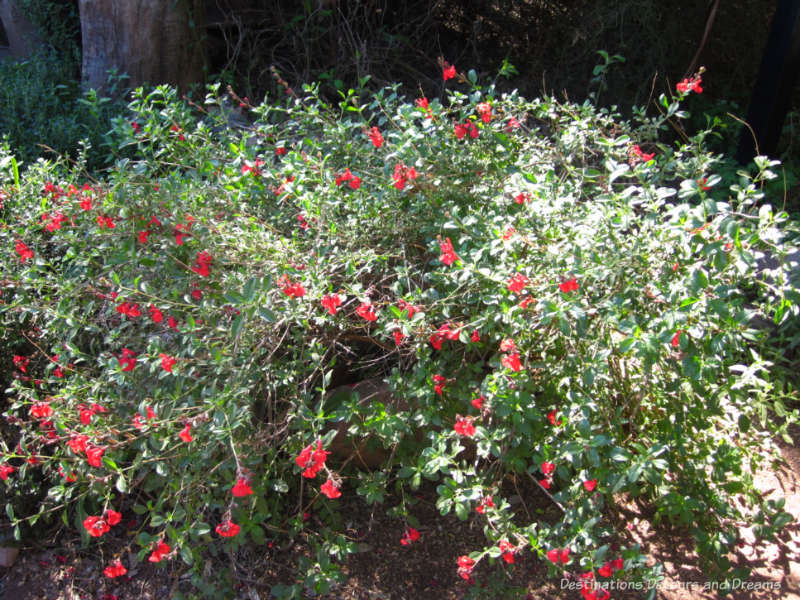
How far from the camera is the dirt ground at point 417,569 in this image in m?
2.03

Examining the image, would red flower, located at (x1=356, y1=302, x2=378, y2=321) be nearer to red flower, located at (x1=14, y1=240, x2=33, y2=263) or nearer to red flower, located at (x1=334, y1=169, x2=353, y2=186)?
red flower, located at (x1=334, y1=169, x2=353, y2=186)

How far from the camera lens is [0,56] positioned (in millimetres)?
5934

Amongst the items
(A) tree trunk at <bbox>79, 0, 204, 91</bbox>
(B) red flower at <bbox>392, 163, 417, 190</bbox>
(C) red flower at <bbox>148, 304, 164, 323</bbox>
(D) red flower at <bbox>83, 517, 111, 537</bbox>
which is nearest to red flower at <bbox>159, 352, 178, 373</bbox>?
(C) red flower at <bbox>148, 304, 164, 323</bbox>

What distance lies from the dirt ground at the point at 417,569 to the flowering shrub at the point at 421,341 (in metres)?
0.08

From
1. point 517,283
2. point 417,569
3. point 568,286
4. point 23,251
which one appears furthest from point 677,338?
point 23,251

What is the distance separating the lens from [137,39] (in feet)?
14.7

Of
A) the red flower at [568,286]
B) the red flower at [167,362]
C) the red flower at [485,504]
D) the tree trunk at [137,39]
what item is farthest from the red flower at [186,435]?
the tree trunk at [137,39]

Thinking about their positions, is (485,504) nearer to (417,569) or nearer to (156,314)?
(417,569)

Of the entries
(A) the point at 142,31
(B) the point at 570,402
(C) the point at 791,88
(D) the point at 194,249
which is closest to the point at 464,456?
(B) the point at 570,402

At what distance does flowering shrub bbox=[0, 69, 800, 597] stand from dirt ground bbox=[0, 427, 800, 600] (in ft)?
0.26

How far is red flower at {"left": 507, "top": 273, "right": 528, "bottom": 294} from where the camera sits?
1665 mm

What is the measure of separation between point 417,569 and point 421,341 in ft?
2.46

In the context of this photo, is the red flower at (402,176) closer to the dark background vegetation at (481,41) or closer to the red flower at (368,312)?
the red flower at (368,312)

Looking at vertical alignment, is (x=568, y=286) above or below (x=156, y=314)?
above
